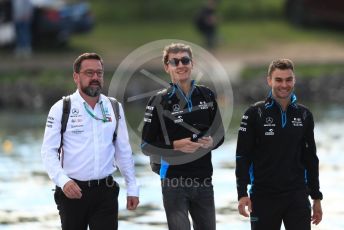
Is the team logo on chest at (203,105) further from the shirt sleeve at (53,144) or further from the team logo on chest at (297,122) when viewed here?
the shirt sleeve at (53,144)

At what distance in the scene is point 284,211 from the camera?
339 inches

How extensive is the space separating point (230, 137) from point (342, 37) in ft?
50.4

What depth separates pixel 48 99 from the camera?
103ft

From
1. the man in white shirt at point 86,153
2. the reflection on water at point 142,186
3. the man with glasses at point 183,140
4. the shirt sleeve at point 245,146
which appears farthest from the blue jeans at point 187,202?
the reflection on water at point 142,186

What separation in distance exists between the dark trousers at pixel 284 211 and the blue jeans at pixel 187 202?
44cm

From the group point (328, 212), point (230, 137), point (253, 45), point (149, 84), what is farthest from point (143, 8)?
point (328, 212)

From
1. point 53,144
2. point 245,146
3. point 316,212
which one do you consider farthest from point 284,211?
point 53,144

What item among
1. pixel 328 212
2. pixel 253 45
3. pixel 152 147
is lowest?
pixel 328 212

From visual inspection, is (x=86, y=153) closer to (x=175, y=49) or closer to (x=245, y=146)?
(x=175, y=49)

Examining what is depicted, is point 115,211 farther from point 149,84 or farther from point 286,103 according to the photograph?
point 149,84

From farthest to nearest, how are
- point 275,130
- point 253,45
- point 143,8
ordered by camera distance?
1. point 143,8
2. point 253,45
3. point 275,130

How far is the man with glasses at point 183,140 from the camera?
346 inches

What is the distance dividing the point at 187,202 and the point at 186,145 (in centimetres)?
52

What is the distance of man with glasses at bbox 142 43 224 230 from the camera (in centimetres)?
880
